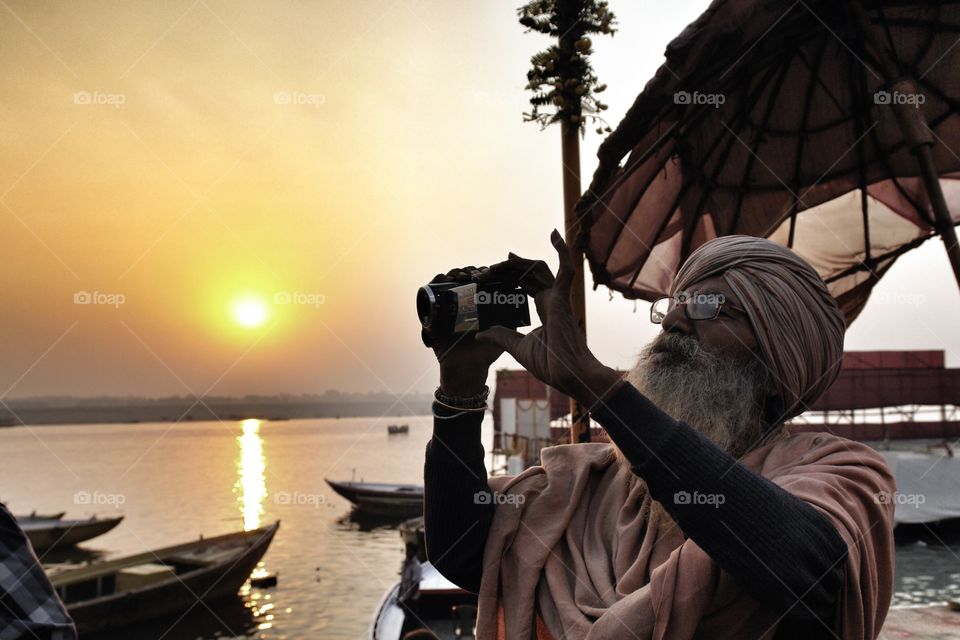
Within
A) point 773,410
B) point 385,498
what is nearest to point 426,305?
point 773,410

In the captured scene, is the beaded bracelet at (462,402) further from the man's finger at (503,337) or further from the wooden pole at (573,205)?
the wooden pole at (573,205)

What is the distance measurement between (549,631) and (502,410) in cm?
3179

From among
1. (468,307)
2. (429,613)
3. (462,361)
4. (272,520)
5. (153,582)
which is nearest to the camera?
(468,307)

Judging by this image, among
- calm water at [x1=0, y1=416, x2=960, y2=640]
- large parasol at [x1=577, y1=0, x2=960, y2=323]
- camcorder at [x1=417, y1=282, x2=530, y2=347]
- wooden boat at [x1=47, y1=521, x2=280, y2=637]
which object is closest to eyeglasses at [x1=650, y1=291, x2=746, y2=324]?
camcorder at [x1=417, y1=282, x2=530, y2=347]

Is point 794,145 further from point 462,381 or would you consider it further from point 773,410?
point 462,381

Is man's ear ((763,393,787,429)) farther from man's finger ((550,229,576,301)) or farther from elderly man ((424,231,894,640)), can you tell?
man's finger ((550,229,576,301))

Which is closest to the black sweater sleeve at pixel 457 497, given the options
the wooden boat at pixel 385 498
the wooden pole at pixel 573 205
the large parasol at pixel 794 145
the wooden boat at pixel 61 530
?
the wooden pole at pixel 573 205

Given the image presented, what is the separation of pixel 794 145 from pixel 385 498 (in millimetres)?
36328

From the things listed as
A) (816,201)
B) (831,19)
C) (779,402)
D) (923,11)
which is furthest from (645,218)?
(779,402)

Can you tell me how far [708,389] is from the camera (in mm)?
1415

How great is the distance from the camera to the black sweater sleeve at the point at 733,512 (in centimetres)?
105

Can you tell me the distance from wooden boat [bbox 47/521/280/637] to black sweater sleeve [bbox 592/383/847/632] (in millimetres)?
18665

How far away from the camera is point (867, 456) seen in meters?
1.30

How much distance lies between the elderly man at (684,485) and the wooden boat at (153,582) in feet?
59.4
